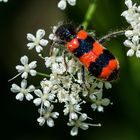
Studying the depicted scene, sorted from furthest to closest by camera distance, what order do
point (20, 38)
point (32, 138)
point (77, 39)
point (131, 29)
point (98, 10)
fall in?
point (20, 38), point (32, 138), point (98, 10), point (131, 29), point (77, 39)

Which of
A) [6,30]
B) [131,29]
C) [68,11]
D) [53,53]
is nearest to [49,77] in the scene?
[53,53]

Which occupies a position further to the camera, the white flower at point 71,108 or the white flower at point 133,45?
the white flower at point 133,45

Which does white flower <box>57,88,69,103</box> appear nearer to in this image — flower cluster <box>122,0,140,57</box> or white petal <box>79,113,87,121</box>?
white petal <box>79,113,87,121</box>

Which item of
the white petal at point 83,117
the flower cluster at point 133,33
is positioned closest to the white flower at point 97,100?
the white petal at point 83,117

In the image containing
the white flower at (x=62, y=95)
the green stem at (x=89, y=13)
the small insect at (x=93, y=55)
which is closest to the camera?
the small insect at (x=93, y=55)

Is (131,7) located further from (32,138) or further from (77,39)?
(32,138)

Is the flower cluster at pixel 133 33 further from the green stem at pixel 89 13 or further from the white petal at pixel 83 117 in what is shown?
the white petal at pixel 83 117
